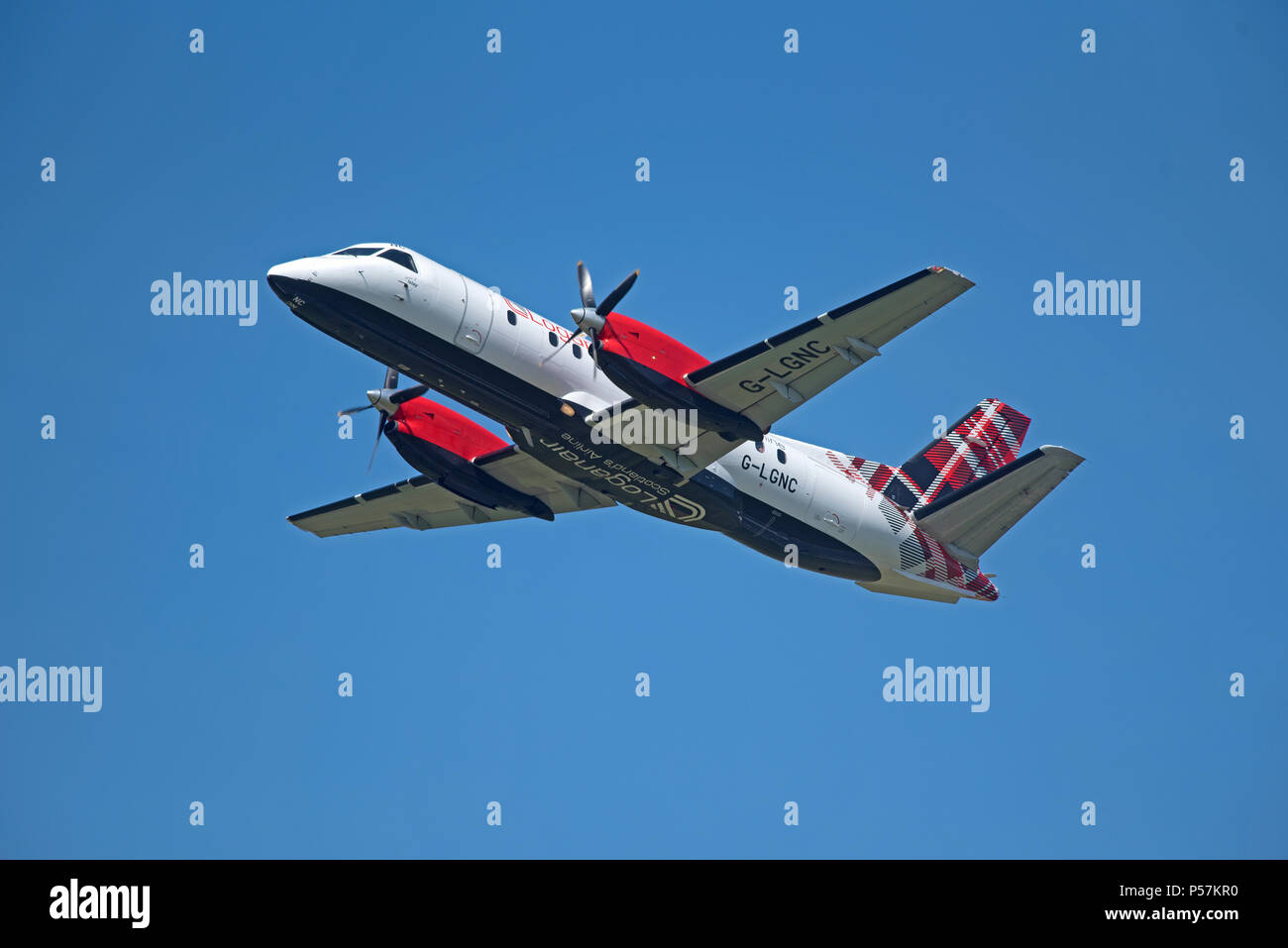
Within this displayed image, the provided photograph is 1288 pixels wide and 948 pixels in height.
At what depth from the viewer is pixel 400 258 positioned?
711 inches

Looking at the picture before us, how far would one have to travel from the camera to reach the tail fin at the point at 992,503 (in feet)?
68.1

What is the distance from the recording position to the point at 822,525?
21.2 metres

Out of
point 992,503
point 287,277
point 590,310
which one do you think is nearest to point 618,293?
point 590,310

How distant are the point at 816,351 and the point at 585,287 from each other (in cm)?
341

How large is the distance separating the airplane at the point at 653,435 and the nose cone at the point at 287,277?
3 cm

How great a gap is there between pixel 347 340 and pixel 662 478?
5.10m

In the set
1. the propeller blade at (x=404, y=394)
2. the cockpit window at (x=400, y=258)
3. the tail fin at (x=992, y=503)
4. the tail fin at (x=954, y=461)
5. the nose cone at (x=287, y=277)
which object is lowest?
the tail fin at (x=992, y=503)

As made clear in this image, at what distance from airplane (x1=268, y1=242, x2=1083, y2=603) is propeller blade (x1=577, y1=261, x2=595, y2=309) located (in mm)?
28

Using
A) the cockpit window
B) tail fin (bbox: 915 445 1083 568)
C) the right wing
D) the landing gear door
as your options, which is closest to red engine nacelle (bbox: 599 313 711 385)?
the landing gear door

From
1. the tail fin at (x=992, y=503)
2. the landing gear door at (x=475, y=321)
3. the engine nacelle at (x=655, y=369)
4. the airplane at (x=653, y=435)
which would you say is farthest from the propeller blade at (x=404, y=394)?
the tail fin at (x=992, y=503)

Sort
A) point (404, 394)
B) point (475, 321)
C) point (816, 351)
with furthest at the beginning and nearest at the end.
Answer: point (404, 394) → point (475, 321) → point (816, 351)

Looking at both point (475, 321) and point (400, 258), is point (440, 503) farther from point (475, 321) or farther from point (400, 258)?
point (400, 258)

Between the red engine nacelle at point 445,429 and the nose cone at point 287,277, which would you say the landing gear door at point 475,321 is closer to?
the nose cone at point 287,277
